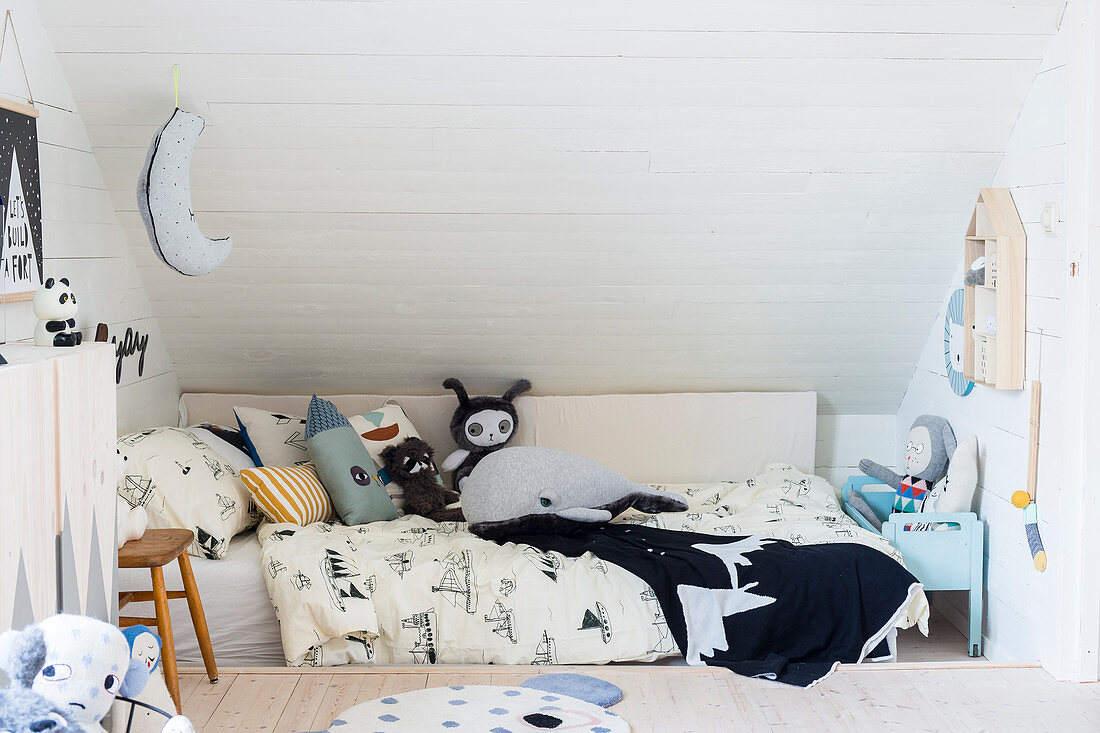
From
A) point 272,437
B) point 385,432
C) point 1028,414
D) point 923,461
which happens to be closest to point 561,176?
point 385,432

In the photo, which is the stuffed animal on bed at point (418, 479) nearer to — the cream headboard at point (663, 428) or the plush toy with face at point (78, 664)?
the cream headboard at point (663, 428)

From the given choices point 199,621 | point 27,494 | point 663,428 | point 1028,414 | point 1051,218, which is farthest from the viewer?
point 663,428

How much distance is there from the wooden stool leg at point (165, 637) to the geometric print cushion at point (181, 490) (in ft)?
1.54

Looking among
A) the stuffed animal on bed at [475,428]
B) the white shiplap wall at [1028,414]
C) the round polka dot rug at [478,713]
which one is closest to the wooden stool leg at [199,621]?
the round polka dot rug at [478,713]

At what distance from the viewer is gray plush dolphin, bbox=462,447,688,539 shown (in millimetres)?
2982

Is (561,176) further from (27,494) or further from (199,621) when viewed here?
(27,494)

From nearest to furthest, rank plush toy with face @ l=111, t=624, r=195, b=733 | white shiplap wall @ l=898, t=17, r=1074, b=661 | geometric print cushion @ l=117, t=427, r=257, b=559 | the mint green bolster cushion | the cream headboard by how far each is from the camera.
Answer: plush toy with face @ l=111, t=624, r=195, b=733, white shiplap wall @ l=898, t=17, r=1074, b=661, geometric print cushion @ l=117, t=427, r=257, b=559, the mint green bolster cushion, the cream headboard

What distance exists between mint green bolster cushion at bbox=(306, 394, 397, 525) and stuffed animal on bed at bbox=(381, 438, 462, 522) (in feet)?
0.32

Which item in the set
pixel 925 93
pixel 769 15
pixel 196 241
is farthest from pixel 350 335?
pixel 925 93

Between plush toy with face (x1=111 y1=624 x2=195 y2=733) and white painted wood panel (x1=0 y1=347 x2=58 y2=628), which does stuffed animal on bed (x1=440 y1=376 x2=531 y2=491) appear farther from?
white painted wood panel (x1=0 y1=347 x2=58 y2=628)

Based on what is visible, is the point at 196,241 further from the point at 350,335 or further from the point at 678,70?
the point at 678,70

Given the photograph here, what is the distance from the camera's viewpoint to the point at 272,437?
332cm

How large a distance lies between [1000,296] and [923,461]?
2.67 ft

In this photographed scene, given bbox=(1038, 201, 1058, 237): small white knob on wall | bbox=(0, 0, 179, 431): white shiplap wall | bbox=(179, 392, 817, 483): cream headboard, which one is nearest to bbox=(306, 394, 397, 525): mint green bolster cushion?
bbox=(179, 392, 817, 483): cream headboard
